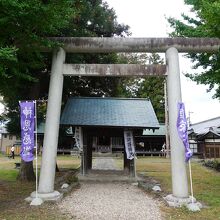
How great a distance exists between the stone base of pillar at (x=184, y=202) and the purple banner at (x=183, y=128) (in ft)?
4.25

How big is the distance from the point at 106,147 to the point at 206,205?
30496mm

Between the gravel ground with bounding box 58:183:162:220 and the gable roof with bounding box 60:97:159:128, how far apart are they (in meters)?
3.44

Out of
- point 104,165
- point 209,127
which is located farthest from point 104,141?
point 104,165

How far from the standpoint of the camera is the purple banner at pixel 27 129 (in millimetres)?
9812

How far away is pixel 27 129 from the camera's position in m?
9.85

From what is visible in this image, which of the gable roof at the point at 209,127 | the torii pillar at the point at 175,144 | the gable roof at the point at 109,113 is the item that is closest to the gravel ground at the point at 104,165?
the gable roof at the point at 109,113

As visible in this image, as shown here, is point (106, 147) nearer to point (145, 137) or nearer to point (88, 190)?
point (145, 137)

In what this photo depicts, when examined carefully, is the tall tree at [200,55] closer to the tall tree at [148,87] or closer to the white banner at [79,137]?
the white banner at [79,137]

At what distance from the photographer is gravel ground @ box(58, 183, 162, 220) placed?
8.44 metres

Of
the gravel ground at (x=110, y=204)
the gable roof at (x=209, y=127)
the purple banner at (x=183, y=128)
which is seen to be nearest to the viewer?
the gravel ground at (x=110, y=204)

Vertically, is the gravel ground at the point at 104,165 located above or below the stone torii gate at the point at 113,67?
below

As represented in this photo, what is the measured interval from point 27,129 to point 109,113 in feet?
24.6

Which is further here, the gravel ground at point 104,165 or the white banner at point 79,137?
the gravel ground at point 104,165

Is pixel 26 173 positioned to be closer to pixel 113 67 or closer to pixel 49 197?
pixel 49 197
